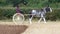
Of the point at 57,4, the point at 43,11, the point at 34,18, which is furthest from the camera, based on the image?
the point at 57,4

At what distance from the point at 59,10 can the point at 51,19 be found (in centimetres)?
115

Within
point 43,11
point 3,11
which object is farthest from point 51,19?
point 3,11

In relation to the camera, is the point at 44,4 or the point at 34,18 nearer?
the point at 34,18

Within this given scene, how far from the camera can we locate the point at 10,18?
76.9 ft

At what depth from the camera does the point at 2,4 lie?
27.3 metres

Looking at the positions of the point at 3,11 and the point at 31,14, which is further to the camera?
the point at 3,11

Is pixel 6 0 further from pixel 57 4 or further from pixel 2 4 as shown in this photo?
pixel 57 4

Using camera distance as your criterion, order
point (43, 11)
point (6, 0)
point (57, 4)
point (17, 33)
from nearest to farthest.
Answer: point (17, 33) < point (43, 11) < point (57, 4) < point (6, 0)

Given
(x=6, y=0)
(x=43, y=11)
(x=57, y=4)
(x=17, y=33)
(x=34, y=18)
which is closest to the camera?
(x=17, y=33)

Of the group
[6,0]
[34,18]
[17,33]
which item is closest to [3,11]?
[34,18]

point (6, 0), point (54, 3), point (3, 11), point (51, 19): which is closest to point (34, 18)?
point (51, 19)

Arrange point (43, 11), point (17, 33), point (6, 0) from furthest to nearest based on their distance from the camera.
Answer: point (6, 0) < point (43, 11) < point (17, 33)

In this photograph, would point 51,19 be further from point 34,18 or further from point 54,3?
point 54,3

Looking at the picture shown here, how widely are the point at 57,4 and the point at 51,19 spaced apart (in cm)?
351
